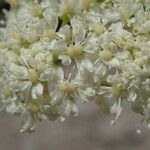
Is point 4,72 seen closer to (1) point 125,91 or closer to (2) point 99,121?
(1) point 125,91

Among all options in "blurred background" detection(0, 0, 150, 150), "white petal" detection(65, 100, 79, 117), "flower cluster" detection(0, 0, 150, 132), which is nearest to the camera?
"flower cluster" detection(0, 0, 150, 132)

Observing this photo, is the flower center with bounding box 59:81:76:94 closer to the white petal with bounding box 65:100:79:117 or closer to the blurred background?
the white petal with bounding box 65:100:79:117

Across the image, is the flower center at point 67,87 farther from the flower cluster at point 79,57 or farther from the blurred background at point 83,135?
the blurred background at point 83,135

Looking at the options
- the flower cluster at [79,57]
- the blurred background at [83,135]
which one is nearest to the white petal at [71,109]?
the flower cluster at [79,57]

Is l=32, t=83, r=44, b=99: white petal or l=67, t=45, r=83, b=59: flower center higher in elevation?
l=67, t=45, r=83, b=59: flower center

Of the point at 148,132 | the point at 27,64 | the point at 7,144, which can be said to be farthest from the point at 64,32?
the point at 7,144

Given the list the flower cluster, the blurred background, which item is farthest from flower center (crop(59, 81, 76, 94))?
the blurred background

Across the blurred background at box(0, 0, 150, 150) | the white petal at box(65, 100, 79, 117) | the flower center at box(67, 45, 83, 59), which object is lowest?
the blurred background at box(0, 0, 150, 150)

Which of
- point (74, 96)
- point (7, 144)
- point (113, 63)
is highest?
point (113, 63)
